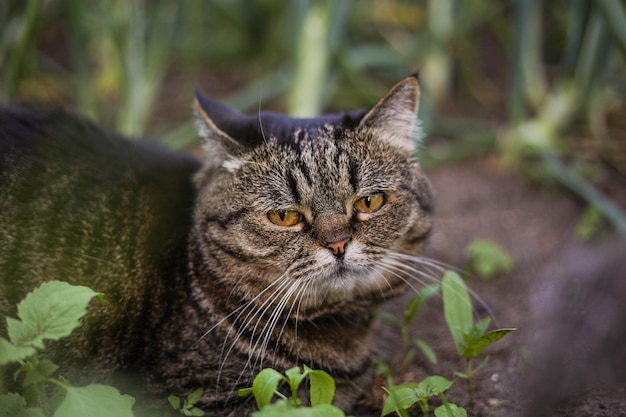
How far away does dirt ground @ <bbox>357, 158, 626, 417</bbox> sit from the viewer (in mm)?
1529

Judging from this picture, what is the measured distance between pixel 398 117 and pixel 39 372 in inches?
47.2

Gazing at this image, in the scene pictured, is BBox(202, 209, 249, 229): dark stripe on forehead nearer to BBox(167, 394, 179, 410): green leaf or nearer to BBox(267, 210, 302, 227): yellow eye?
BBox(267, 210, 302, 227): yellow eye

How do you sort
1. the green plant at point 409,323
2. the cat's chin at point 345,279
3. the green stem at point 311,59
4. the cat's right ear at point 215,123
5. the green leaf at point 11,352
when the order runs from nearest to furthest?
the green leaf at point 11,352 → the cat's chin at point 345,279 → the cat's right ear at point 215,123 → the green plant at point 409,323 → the green stem at point 311,59

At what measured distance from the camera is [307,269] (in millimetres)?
1691

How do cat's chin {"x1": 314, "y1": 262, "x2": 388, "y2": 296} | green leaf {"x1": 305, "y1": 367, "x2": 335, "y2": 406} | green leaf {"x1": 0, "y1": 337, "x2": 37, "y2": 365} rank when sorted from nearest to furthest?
green leaf {"x1": 0, "y1": 337, "x2": 37, "y2": 365}, green leaf {"x1": 305, "y1": 367, "x2": 335, "y2": 406}, cat's chin {"x1": 314, "y1": 262, "x2": 388, "y2": 296}

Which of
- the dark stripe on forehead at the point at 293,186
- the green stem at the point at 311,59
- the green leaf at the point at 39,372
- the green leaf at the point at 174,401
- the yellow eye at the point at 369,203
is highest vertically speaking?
the green stem at the point at 311,59

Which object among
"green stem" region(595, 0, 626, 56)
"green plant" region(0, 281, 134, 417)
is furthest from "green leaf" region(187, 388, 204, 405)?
"green stem" region(595, 0, 626, 56)

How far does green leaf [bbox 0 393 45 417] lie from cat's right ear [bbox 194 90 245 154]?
854 millimetres

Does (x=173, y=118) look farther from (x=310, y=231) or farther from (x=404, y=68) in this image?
(x=310, y=231)

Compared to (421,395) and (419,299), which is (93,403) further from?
(419,299)

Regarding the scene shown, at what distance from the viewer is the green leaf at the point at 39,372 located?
1.32 meters

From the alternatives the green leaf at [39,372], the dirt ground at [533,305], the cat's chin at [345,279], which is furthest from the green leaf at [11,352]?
the dirt ground at [533,305]

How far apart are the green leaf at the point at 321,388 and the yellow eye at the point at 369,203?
50 centimetres

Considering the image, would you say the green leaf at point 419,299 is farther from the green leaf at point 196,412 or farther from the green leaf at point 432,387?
the green leaf at point 196,412
